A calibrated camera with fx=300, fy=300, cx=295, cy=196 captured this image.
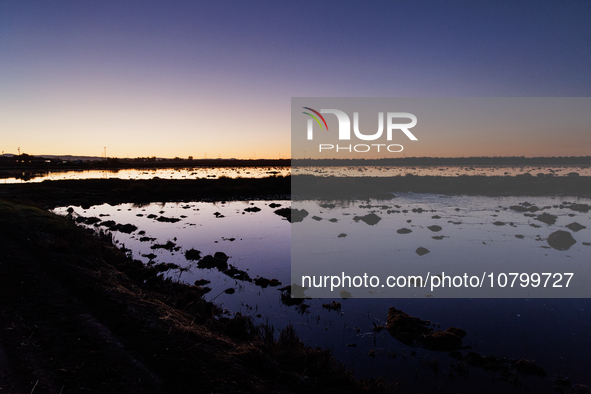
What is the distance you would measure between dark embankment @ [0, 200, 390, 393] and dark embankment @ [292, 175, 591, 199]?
112 ft

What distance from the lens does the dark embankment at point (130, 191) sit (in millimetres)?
34844

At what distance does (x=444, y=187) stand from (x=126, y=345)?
53.0 metres

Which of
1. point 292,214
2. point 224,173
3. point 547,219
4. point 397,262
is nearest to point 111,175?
point 224,173

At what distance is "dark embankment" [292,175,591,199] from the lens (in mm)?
43688

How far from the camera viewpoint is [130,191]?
4062 centimetres

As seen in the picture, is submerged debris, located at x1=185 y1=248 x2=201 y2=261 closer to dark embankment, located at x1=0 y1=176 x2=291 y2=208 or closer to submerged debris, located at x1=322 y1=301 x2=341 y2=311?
submerged debris, located at x1=322 y1=301 x2=341 y2=311

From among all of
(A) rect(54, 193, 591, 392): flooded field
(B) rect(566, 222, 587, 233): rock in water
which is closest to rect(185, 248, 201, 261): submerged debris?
(A) rect(54, 193, 591, 392): flooded field

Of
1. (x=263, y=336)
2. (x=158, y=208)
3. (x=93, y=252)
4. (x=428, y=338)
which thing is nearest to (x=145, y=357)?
(x=263, y=336)

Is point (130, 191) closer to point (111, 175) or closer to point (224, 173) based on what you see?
point (111, 175)

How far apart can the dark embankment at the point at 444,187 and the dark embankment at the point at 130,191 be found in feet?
18.0

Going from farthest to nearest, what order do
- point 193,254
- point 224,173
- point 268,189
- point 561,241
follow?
point 224,173
point 268,189
point 561,241
point 193,254

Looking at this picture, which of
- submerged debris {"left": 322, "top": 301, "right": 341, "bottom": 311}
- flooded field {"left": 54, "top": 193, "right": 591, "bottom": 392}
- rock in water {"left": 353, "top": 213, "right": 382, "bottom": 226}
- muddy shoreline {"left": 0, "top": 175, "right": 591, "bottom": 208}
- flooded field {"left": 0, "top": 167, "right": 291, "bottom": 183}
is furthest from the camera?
flooded field {"left": 0, "top": 167, "right": 291, "bottom": 183}

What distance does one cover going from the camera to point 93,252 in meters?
12.6

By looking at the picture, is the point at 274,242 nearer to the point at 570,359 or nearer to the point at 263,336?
the point at 263,336
